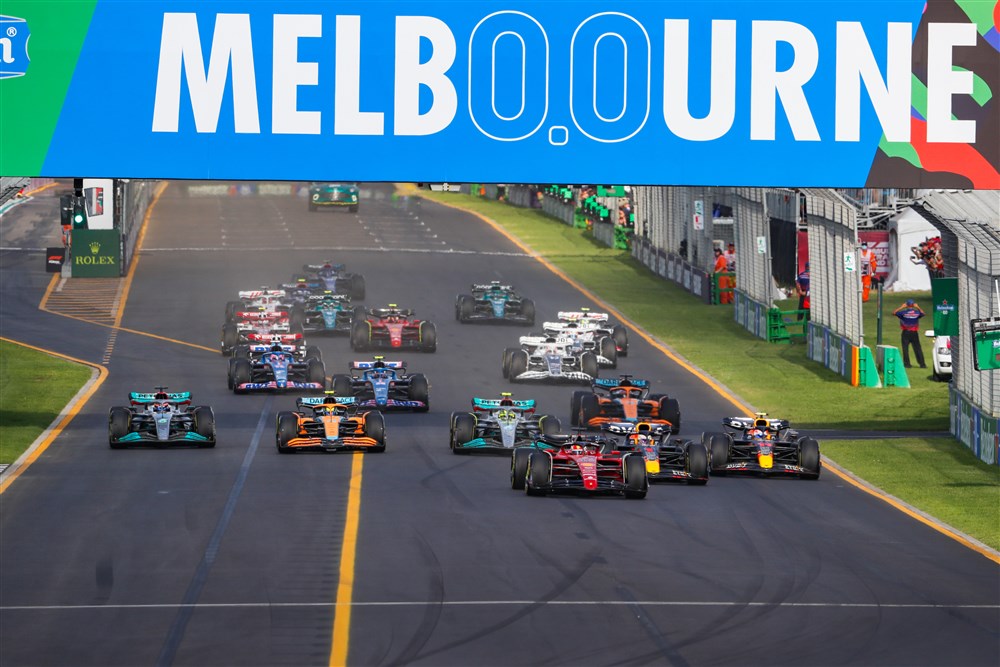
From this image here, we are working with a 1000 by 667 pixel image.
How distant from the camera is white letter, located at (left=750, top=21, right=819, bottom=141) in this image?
15.0 metres

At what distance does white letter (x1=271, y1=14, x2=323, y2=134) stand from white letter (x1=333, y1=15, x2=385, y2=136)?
0.17 meters

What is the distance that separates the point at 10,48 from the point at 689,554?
43.6 feet

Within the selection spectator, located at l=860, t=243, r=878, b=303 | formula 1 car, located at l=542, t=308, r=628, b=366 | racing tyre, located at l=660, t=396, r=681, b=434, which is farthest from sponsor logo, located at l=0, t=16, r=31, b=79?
spectator, located at l=860, t=243, r=878, b=303

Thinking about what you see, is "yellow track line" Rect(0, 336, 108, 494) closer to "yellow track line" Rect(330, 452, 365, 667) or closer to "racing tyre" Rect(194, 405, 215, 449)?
"racing tyre" Rect(194, 405, 215, 449)

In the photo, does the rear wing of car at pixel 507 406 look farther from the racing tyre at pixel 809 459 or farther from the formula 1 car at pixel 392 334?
the formula 1 car at pixel 392 334

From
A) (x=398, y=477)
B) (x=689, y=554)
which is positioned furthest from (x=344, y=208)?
(x=689, y=554)

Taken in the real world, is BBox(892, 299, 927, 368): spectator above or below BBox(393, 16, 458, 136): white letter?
below

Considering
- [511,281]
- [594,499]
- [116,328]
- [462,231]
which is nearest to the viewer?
[594,499]

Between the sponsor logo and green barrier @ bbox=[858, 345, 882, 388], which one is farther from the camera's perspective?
green barrier @ bbox=[858, 345, 882, 388]

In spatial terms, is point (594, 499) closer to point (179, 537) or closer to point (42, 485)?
point (179, 537)

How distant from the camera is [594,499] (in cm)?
2894

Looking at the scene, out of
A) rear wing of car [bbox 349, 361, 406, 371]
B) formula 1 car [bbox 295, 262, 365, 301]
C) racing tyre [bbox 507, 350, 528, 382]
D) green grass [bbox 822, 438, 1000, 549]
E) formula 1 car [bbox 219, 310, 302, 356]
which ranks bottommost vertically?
green grass [bbox 822, 438, 1000, 549]

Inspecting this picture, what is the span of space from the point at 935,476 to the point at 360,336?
18.8 meters

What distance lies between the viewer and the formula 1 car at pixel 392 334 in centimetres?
4722
